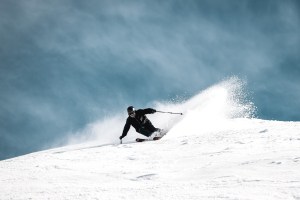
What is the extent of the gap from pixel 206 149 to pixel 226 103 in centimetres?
1104

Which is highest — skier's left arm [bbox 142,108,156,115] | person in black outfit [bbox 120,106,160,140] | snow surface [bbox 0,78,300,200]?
skier's left arm [bbox 142,108,156,115]

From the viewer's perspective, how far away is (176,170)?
806cm

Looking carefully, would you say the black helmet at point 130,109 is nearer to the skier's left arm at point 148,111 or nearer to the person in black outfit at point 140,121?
the person in black outfit at point 140,121

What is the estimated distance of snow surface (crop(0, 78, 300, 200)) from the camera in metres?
6.18

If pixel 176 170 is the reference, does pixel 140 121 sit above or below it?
above

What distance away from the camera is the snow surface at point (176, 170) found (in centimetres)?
618

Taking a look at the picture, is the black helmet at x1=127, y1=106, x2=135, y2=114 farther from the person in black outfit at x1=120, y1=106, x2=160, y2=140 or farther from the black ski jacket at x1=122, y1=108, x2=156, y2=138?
the black ski jacket at x1=122, y1=108, x2=156, y2=138

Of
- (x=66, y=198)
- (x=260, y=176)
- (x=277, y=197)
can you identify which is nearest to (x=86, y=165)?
(x=66, y=198)

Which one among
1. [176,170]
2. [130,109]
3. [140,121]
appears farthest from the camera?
[140,121]

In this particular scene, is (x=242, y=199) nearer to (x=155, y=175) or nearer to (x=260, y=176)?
(x=260, y=176)

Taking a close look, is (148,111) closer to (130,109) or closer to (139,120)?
(139,120)

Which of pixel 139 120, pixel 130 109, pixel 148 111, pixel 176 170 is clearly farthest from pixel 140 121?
pixel 176 170

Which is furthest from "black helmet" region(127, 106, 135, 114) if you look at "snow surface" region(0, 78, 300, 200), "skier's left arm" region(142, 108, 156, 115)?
"snow surface" region(0, 78, 300, 200)

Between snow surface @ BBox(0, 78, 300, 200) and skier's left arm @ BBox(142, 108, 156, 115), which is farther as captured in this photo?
skier's left arm @ BBox(142, 108, 156, 115)
